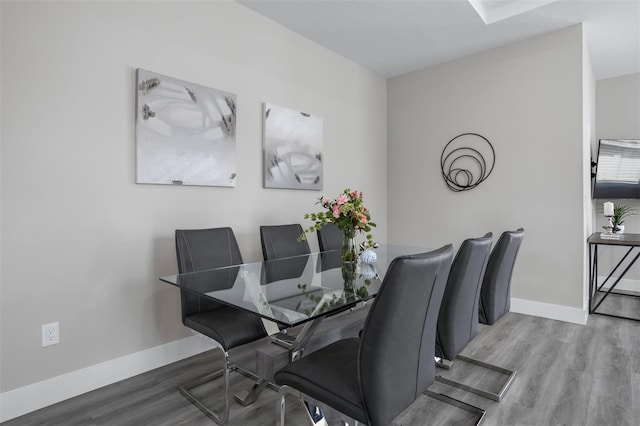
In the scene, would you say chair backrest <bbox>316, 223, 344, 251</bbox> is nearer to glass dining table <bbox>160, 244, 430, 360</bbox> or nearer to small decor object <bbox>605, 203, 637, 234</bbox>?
glass dining table <bbox>160, 244, 430, 360</bbox>

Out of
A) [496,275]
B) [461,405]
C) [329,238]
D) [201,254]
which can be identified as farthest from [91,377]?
[496,275]

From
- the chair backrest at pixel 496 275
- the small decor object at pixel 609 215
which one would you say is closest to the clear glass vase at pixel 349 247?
the chair backrest at pixel 496 275

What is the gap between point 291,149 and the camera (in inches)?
135

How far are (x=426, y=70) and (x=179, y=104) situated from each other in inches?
122

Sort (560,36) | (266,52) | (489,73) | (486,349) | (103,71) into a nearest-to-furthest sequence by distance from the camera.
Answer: (103,71), (486,349), (266,52), (560,36), (489,73)

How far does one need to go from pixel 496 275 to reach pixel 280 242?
59.0 inches

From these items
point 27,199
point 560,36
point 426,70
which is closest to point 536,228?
point 560,36

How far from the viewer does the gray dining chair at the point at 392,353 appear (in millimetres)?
1101

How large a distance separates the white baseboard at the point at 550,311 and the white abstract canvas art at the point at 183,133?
3097mm

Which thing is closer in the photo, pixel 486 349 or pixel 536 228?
pixel 486 349

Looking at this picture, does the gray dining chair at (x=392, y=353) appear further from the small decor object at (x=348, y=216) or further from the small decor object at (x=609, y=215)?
the small decor object at (x=609, y=215)

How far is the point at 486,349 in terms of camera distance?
2.74m

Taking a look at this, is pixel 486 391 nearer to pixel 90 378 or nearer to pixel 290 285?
pixel 290 285

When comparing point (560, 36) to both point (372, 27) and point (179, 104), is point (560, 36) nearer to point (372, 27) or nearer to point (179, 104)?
point (372, 27)
